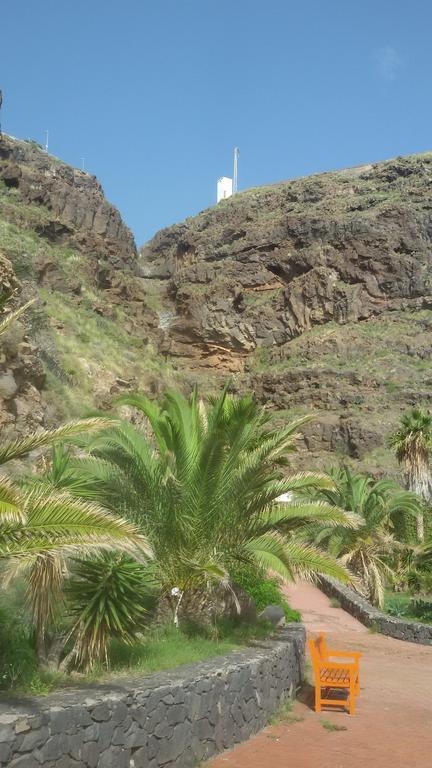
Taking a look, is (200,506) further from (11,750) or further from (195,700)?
(11,750)

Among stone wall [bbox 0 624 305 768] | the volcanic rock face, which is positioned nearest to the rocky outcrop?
the volcanic rock face

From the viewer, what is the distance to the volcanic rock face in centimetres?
6012

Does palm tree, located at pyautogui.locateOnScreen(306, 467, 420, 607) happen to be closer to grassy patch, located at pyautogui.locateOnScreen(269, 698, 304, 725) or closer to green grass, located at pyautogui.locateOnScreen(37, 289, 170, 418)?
grassy patch, located at pyautogui.locateOnScreen(269, 698, 304, 725)

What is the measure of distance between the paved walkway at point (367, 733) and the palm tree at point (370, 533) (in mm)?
8542

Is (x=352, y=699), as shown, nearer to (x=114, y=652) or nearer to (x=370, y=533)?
(x=114, y=652)

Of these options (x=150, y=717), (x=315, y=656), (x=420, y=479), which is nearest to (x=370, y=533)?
(x=420, y=479)

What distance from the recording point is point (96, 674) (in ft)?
22.8

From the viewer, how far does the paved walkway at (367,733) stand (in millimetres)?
7590

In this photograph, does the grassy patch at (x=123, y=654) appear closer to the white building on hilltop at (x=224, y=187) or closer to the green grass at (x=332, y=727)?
the green grass at (x=332, y=727)

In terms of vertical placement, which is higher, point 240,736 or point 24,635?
point 24,635

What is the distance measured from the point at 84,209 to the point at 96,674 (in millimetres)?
70104

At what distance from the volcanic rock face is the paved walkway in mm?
42573

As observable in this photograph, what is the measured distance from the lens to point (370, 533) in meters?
24.5

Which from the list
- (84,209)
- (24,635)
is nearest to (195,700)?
(24,635)
